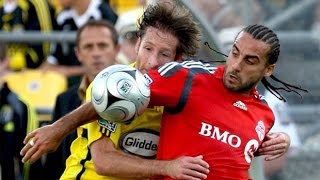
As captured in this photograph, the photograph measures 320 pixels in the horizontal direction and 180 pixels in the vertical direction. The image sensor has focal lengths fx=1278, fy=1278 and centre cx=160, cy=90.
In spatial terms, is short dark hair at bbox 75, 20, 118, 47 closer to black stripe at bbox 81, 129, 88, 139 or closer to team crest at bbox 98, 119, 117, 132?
black stripe at bbox 81, 129, 88, 139

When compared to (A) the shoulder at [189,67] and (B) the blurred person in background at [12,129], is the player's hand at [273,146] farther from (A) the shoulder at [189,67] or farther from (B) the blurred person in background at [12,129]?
(B) the blurred person in background at [12,129]

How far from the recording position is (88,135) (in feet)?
18.8

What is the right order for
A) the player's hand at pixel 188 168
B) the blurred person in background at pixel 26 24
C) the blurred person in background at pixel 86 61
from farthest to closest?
the blurred person in background at pixel 26 24, the blurred person in background at pixel 86 61, the player's hand at pixel 188 168

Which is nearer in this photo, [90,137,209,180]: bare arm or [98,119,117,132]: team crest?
[90,137,209,180]: bare arm

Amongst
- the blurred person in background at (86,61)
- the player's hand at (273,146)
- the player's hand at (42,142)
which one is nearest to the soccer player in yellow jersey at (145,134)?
the player's hand at (42,142)

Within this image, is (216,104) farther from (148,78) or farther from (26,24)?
(26,24)

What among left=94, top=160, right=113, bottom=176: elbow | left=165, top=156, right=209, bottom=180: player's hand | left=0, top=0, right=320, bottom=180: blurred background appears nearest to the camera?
left=165, top=156, right=209, bottom=180: player's hand

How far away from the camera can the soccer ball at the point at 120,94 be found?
17.1ft

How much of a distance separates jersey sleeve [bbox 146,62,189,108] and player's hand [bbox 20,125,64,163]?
17.4 inches

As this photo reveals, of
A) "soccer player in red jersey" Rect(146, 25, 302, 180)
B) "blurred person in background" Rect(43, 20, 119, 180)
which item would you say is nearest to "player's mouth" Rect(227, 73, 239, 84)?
"soccer player in red jersey" Rect(146, 25, 302, 180)

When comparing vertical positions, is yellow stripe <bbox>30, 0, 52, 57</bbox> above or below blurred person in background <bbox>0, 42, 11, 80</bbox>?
above

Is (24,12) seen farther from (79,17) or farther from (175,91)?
(175,91)

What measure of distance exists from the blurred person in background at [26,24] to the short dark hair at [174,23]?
361 cm

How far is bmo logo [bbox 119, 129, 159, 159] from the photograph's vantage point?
5652 millimetres
